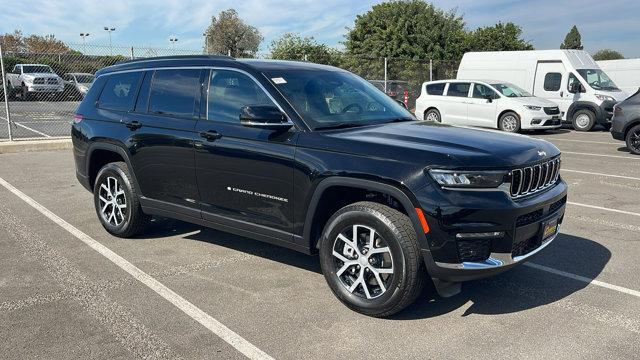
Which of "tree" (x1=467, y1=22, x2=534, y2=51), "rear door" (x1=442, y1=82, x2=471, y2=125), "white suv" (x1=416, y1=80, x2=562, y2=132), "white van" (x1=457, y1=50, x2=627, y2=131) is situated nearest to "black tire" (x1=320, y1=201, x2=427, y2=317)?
"white suv" (x1=416, y1=80, x2=562, y2=132)

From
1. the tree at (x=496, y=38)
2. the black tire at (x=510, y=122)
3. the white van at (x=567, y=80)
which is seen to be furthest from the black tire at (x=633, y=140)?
the tree at (x=496, y=38)

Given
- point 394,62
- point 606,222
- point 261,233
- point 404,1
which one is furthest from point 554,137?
point 404,1

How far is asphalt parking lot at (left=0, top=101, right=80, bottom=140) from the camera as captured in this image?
14641 mm

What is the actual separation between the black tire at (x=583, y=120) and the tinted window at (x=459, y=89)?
373cm

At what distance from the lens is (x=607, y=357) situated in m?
3.19

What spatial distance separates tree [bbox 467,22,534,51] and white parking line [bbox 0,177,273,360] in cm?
4084

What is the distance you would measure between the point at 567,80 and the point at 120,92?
49.6ft

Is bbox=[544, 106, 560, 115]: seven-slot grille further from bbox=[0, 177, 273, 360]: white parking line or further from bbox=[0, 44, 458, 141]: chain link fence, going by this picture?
bbox=[0, 177, 273, 360]: white parking line

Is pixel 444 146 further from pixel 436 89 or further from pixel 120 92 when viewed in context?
pixel 436 89

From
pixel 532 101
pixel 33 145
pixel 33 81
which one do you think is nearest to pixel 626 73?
pixel 532 101

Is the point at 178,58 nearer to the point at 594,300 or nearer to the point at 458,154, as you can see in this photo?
the point at 458,154

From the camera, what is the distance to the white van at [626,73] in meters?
19.8

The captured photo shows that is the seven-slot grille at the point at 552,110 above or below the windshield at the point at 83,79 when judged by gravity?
below

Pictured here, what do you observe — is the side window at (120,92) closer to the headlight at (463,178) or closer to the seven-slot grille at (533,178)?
the headlight at (463,178)
